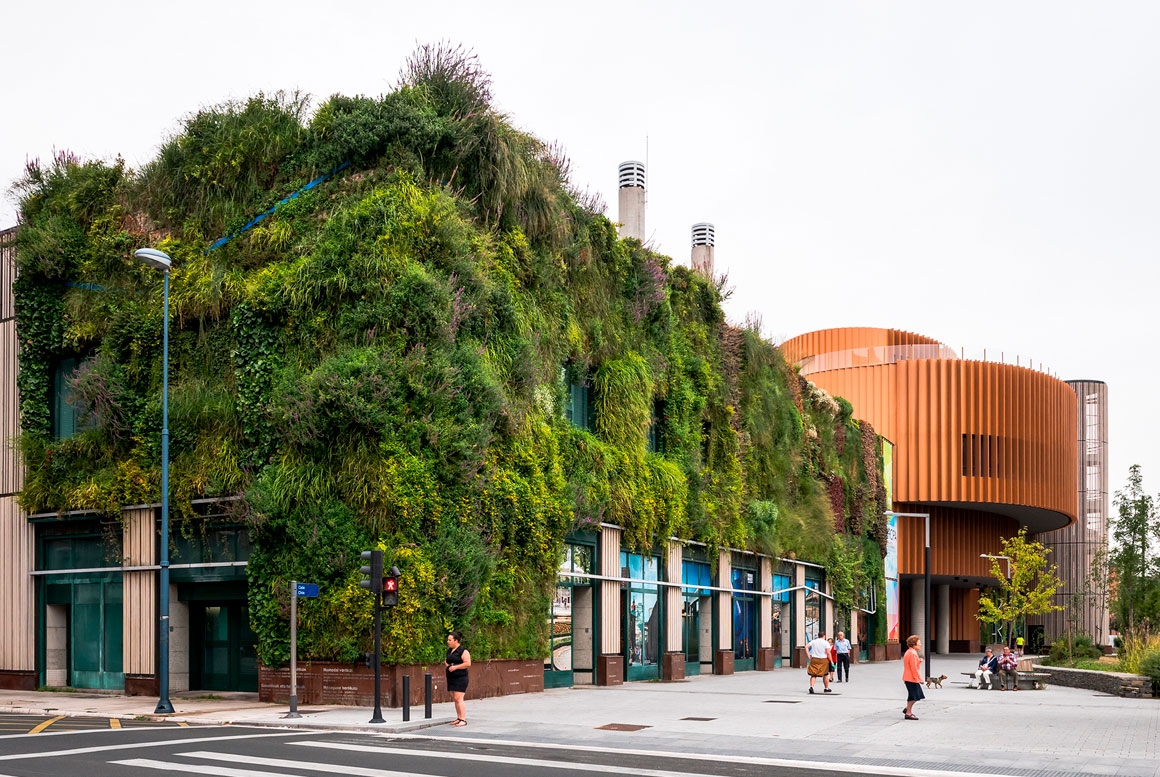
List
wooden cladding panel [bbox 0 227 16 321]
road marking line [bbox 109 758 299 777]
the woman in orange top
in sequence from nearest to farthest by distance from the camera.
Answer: road marking line [bbox 109 758 299 777], the woman in orange top, wooden cladding panel [bbox 0 227 16 321]

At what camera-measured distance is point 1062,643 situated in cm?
5250

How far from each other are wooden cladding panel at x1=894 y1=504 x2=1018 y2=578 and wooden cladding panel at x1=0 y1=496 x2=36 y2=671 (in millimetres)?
52426

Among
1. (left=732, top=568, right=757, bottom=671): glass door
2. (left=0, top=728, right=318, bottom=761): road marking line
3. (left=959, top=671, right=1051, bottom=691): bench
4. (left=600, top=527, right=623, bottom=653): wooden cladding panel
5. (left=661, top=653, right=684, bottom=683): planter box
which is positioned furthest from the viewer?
(left=732, top=568, right=757, bottom=671): glass door

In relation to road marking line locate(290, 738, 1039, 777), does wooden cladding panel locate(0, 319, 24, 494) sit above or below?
above

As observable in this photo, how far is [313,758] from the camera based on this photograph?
15.4m

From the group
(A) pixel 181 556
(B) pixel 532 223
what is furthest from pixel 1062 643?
(A) pixel 181 556

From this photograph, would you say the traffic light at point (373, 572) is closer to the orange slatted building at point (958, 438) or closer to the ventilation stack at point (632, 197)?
the ventilation stack at point (632, 197)

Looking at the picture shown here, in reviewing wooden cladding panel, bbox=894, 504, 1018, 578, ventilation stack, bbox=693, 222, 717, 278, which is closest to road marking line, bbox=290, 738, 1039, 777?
ventilation stack, bbox=693, 222, 717, 278

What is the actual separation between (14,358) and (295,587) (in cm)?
1242

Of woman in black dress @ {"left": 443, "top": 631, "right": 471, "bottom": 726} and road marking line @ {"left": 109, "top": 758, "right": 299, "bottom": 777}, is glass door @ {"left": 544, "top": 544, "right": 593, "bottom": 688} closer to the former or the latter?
woman in black dress @ {"left": 443, "top": 631, "right": 471, "bottom": 726}

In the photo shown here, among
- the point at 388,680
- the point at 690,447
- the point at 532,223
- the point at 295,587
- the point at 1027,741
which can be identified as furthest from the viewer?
the point at 690,447

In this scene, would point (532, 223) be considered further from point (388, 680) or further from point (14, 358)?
point (14, 358)

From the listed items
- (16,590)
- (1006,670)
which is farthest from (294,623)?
(1006,670)

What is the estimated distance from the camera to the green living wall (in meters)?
24.1
